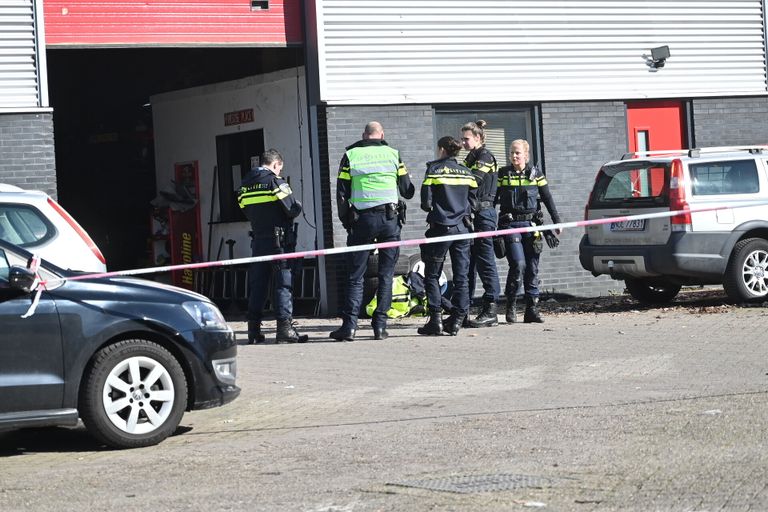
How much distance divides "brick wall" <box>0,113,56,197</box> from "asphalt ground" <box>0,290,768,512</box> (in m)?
3.66

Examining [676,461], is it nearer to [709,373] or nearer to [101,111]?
[709,373]

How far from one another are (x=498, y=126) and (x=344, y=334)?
5.39 m

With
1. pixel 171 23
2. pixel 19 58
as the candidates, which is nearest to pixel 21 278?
pixel 19 58

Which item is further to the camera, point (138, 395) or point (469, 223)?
point (469, 223)

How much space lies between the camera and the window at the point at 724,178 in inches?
595

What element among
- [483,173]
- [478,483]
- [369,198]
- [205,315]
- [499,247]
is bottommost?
[478,483]

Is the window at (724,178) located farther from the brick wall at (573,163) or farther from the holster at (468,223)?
the brick wall at (573,163)

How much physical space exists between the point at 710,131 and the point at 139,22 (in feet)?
27.3

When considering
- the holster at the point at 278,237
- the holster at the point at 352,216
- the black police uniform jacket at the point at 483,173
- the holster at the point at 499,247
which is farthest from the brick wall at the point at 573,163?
the holster at the point at 278,237

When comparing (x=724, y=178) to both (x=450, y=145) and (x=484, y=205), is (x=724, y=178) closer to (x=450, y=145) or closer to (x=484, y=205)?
(x=484, y=205)

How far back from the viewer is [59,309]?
7.94 metres

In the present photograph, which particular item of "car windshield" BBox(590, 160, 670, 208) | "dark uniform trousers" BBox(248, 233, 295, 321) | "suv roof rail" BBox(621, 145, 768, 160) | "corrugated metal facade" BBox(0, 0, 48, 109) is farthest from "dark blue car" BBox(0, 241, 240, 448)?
"suv roof rail" BBox(621, 145, 768, 160)

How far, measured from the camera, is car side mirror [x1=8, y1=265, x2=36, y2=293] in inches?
306

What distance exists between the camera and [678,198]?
15.0 meters
